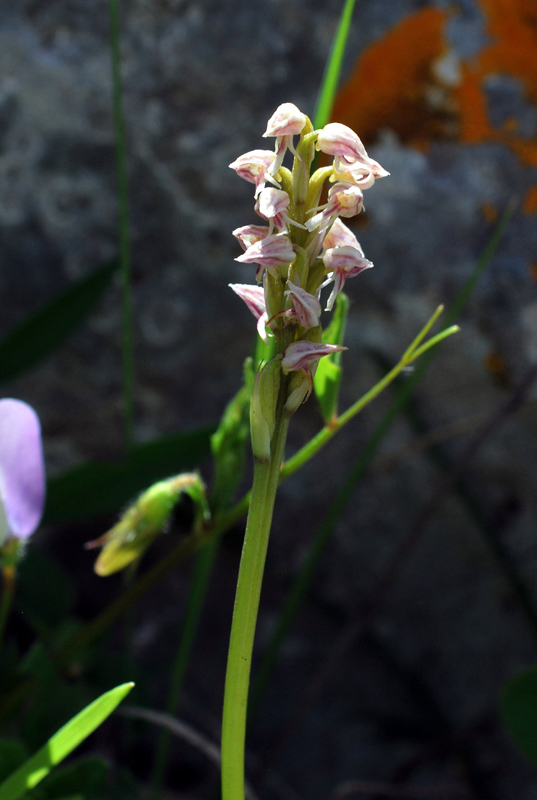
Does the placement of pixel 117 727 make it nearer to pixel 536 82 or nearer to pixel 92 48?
pixel 92 48

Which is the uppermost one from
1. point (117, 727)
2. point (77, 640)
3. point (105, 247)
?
point (105, 247)

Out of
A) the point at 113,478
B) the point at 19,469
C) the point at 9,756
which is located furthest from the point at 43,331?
the point at 9,756

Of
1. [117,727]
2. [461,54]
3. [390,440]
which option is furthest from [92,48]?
[117,727]

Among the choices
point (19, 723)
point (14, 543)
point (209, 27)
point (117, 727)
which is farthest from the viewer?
point (117, 727)

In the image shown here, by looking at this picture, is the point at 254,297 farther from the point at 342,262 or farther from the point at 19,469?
the point at 19,469

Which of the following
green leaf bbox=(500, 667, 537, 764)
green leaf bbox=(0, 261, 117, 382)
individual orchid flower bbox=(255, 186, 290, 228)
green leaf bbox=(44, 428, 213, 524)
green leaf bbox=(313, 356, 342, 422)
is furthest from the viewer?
green leaf bbox=(0, 261, 117, 382)

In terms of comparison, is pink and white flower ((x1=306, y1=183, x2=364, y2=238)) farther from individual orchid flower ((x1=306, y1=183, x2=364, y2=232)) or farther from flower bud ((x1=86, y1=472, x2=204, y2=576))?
flower bud ((x1=86, y1=472, x2=204, y2=576))

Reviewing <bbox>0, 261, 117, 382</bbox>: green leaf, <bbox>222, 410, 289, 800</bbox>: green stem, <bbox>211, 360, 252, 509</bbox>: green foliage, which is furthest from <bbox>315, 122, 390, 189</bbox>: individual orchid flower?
<bbox>0, 261, 117, 382</bbox>: green leaf
